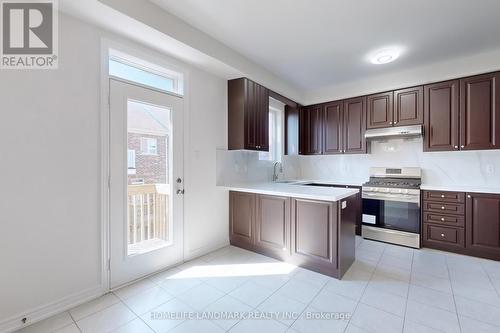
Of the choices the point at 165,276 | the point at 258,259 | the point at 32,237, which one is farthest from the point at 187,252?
the point at 32,237

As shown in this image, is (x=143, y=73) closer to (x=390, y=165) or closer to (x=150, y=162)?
(x=150, y=162)

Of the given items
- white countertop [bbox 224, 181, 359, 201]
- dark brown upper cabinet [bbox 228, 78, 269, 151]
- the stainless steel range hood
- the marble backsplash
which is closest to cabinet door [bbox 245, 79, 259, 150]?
dark brown upper cabinet [bbox 228, 78, 269, 151]

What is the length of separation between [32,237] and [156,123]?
1.49 metres

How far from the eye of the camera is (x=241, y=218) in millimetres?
3336

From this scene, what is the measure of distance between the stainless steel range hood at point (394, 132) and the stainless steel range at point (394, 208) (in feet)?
2.08

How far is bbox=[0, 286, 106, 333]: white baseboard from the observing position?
1.66m

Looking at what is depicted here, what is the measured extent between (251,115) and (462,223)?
326 cm

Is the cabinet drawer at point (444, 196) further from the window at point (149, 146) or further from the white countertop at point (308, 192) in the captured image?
the window at point (149, 146)

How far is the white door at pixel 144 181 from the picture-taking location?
223 centimetres

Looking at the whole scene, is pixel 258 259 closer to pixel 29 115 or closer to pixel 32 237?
pixel 32 237

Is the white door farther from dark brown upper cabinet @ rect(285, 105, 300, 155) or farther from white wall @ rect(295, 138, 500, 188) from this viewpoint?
white wall @ rect(295, 138, 500, 188)

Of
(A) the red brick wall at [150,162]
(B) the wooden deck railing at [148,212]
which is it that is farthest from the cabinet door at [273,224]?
(A) the red brick wall at [150,162]

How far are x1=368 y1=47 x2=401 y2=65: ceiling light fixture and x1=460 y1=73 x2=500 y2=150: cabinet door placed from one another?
1074mm

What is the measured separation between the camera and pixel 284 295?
2.15 m
